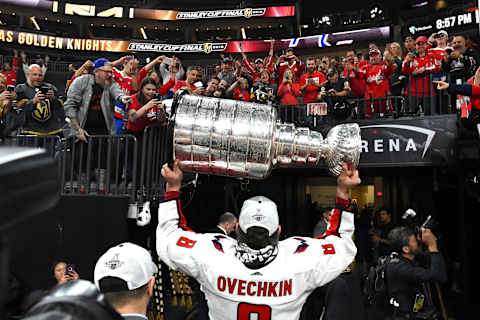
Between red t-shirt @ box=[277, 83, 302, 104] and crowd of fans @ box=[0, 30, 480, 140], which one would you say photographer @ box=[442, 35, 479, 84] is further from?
red t-shirt @ box=[277, 83, 302, 104]

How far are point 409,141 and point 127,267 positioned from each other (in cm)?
600

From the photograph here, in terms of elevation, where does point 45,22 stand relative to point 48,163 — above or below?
above

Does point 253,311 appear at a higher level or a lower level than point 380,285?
higher

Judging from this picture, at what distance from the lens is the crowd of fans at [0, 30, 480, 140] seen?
19.3ft

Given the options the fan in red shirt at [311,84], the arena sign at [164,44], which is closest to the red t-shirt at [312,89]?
the fan in red shirt at [311,84]

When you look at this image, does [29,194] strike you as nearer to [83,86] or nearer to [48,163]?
[48,163]

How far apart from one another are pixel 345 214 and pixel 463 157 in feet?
16.3

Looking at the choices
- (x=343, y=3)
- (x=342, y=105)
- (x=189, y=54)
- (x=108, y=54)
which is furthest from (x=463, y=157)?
(x=108, y=54)

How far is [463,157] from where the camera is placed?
662 cm

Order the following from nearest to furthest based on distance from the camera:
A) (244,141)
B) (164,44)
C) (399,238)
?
(244,141) < (399,238) < (164,44)

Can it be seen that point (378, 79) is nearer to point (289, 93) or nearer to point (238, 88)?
point (289, 93)

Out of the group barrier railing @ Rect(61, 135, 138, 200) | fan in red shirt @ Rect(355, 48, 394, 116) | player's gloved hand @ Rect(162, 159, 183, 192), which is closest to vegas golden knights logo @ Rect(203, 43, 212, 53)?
fan in red shirt @ Rect(355, 48, 394, 116)

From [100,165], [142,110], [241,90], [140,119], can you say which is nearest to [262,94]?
[241,90]

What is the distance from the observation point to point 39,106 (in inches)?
A: 238
